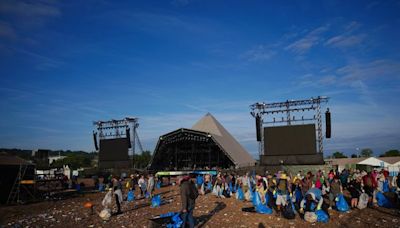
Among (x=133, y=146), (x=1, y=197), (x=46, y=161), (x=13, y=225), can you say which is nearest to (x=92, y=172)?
(x=133, y=146)

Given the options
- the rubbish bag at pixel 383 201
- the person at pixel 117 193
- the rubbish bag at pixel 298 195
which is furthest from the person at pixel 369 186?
the person at pixel 117 193

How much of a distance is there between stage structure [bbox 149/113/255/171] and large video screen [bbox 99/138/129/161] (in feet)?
12.3

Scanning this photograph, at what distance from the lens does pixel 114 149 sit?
34688 mm

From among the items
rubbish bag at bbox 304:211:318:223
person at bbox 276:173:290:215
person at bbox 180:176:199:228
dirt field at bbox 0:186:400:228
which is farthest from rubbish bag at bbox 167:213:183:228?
rubbish bag at bbox 304:211:318:223

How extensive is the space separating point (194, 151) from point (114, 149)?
8.92 metres

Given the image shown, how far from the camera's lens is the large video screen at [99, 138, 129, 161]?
34.2m

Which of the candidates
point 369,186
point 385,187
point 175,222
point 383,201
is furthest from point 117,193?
point 385,187

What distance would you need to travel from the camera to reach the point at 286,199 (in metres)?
9.31

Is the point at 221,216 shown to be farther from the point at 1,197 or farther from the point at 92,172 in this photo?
the point at 92,172

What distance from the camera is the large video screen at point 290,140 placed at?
27.2m

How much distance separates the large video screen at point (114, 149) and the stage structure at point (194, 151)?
3.74m

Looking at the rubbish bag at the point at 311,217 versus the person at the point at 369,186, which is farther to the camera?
the person at the point at 369,186

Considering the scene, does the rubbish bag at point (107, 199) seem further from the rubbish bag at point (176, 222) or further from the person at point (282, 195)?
the person at point (282, 195)

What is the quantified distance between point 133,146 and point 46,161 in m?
14.1
